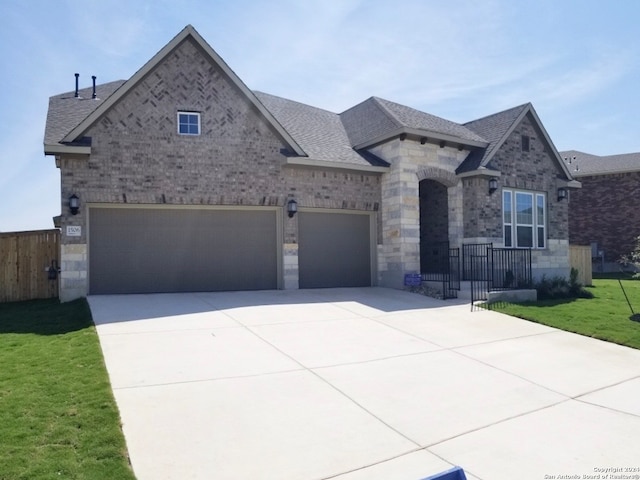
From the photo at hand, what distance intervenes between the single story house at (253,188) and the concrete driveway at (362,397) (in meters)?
3.31

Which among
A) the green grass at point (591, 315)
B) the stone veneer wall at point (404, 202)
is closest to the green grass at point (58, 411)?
the green grass at point (591, 315)

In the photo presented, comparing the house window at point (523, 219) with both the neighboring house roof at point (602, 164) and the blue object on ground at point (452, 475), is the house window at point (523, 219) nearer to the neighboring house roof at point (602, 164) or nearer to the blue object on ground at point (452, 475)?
the neighboring house roof at point (602, 164)

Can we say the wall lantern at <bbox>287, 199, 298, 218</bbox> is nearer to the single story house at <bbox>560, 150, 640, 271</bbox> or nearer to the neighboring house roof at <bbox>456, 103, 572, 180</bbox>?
the neighboring house roof at <bbox>456, 103, 572, 180</bbox>

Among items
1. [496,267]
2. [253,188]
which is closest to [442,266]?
[496,267]

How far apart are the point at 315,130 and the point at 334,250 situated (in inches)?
184

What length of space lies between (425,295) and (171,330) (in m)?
7.41

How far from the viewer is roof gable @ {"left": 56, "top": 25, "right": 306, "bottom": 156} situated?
11492 mm

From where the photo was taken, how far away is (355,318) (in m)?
9.79

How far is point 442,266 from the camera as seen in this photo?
15.9 m

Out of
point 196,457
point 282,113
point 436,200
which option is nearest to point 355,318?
point 196,457

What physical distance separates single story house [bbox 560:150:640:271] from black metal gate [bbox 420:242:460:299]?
16.0 m

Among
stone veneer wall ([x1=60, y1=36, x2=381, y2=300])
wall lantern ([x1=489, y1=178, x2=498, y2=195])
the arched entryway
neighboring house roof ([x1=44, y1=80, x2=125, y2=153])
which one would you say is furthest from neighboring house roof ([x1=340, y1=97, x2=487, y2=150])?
neighboring house roof ([x1=44, y1=80, x2=125, y2=153])

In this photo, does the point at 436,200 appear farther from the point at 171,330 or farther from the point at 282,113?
the point at 171,330

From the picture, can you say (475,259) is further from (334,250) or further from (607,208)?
(607,208)
